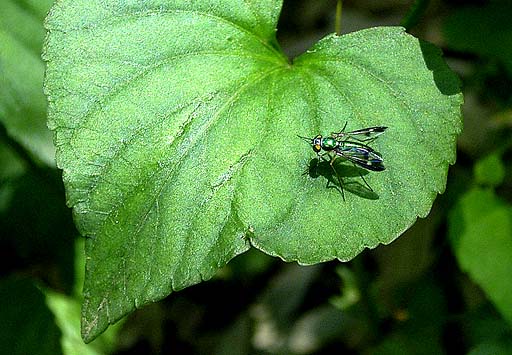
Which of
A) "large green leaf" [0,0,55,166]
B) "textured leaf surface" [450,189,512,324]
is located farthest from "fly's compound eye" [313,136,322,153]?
"large green leaf" [0,0,55,166]

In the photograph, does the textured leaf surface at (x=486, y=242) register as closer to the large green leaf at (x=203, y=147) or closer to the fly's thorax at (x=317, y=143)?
the large green leaf at (x=203, y=147)

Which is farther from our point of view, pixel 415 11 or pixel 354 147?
pixel 415 11

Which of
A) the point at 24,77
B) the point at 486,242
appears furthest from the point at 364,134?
the point at 24,77

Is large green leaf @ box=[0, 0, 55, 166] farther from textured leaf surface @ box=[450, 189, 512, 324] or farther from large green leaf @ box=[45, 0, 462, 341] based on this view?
textured leaf surface @ box=[450, 189, 512, 324]

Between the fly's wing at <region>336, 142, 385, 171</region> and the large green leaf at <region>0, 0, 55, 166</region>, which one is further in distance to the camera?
the large green leaf at <region>0, 0, 55, 166</region>

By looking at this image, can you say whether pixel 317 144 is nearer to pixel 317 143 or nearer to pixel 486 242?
pixel 317 143

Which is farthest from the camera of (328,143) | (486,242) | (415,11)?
(486,242)
